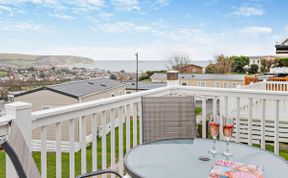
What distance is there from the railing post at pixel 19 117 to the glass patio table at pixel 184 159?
27.6 inches

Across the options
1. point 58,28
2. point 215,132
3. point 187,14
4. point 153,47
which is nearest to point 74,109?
point 215,132

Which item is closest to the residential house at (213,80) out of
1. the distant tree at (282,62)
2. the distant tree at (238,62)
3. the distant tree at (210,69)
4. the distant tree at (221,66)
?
the distant tree at (210,69)

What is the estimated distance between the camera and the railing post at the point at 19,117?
1.83m

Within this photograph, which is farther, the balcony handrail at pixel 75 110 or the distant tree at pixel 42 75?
the distant tree at pixel 42 75

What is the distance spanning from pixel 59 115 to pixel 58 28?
9913mm

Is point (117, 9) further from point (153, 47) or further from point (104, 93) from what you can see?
point (104, 93)

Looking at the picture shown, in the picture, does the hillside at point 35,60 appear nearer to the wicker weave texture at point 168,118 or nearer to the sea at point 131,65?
the sea at point 131,65

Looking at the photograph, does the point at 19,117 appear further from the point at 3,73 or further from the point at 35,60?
the point at 35,60

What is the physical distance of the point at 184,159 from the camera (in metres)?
1.98

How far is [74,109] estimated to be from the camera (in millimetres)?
2330

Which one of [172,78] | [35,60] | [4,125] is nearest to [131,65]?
[35,60]

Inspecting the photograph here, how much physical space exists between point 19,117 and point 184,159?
114cm

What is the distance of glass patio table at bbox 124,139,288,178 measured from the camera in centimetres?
173

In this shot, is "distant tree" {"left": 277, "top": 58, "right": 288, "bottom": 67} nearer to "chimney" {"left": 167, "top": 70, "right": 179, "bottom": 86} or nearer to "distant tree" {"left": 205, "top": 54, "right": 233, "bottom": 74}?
"distant tree" {"left": 205, "top": 54, "right": 233, "bottom": 74}
